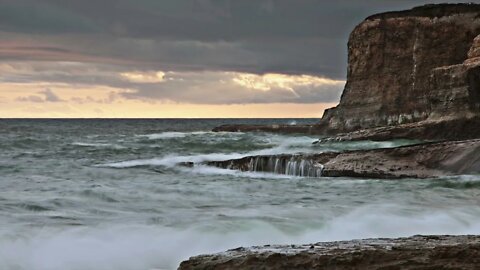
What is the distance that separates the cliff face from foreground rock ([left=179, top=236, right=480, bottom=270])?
33.2 meters

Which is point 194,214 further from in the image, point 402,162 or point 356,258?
point 402,162

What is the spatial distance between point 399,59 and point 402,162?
97.2 ft

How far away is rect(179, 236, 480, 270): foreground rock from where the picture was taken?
4.09 meters

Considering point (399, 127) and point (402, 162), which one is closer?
point (402, 162)

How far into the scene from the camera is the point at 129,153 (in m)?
26.3

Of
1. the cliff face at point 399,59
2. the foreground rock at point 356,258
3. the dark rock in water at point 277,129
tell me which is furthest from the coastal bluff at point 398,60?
the foreground rock at point 356,258

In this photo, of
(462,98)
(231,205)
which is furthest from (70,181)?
(462,98)

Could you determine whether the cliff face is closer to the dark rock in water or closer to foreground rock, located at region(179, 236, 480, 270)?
the dark rock in water

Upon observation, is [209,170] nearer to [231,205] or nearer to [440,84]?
[231,205]

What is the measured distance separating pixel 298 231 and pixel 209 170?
931 cm

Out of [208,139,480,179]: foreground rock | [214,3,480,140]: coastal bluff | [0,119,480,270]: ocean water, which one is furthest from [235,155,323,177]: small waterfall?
[214,3,480,140]: coastal bluff

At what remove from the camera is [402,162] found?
14.3 metres

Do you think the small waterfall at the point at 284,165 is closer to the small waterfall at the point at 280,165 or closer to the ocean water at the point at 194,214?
the small waterfall at the point at 280,165

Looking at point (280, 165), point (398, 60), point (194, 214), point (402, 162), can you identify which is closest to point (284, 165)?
point (280, 165)
